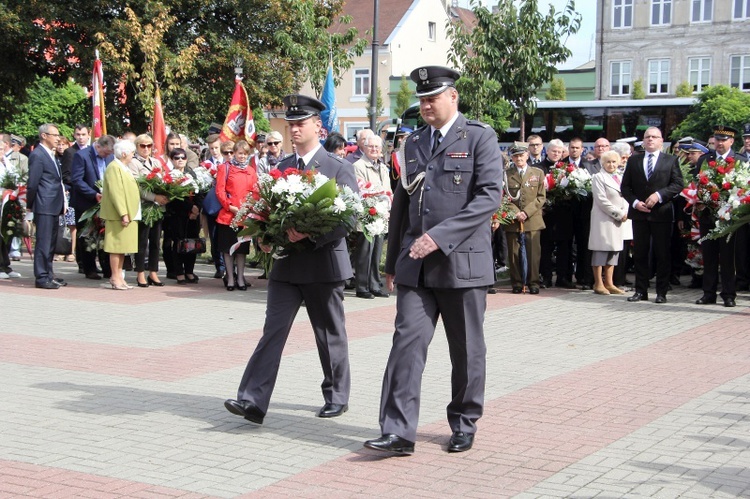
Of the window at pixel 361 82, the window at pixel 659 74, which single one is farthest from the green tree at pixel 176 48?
the window at pixel 659 74

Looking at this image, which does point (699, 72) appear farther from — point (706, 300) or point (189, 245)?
point (189, 245)

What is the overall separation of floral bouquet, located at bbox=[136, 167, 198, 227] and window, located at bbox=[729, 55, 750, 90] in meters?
54.5

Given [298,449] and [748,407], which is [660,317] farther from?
[298,449]

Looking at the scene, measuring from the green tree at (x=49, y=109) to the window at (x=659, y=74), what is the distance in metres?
40.9

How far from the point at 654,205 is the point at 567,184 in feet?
5.67

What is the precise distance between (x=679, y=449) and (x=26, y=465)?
382 cm

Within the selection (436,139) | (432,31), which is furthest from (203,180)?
(432,31)

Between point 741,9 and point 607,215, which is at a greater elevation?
point 741,9

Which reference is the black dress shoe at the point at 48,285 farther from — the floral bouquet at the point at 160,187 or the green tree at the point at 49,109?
the green tree at the point at 49,109

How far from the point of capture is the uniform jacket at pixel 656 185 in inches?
514

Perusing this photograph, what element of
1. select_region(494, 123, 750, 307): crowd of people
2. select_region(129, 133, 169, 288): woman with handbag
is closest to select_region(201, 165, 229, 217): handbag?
select_region(129, 133, 169, 288): woman with handbag

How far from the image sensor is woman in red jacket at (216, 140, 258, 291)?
1365cm

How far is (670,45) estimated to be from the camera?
6519 centimetres

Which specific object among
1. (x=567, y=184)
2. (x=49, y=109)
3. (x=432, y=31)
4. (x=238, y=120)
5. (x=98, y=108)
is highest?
(x=432, y=31)
